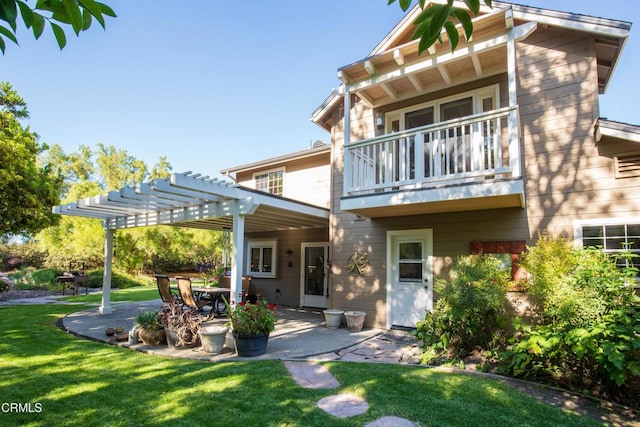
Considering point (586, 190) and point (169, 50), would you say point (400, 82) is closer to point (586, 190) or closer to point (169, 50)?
point (586, 190)

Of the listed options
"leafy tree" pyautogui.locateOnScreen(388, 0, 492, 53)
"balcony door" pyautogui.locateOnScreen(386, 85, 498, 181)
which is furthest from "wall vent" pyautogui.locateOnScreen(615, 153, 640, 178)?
"leafy tree" pyautogui.locateOnScreen(388, 0, 492, 53)

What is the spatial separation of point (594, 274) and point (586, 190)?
1.99 meters

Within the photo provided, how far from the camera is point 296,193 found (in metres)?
11.0

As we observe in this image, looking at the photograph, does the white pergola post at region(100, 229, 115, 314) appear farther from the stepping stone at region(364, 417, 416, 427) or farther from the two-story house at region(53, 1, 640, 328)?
the stepping stone at region(364, 417, 416, 427)

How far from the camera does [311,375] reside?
15.1ft

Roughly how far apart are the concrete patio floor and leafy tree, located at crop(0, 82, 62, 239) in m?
3.57

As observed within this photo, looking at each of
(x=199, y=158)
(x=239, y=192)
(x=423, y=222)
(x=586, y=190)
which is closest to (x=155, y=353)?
(x=239, y=192)

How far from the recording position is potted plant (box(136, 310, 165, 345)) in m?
6.09

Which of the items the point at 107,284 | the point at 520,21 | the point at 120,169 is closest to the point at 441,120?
the point at 520,21

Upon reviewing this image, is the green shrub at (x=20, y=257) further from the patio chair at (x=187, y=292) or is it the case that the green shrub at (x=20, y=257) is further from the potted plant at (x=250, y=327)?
the potted plant at (x=250, y=327)

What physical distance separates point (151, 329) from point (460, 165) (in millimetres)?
6174

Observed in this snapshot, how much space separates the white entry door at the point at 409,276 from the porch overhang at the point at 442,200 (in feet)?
2.02
